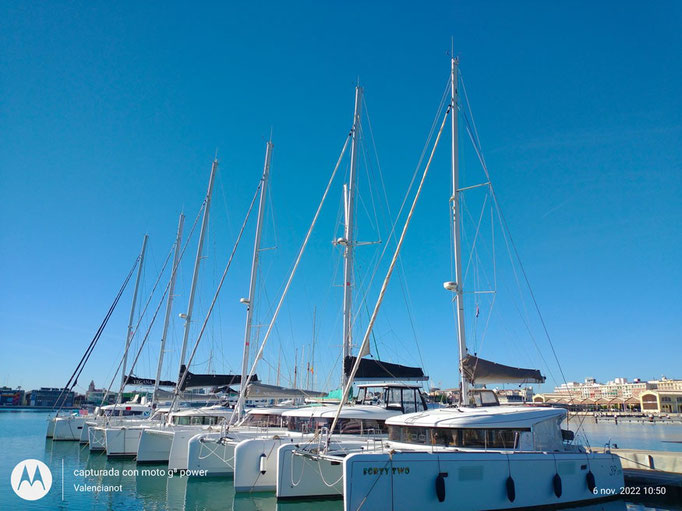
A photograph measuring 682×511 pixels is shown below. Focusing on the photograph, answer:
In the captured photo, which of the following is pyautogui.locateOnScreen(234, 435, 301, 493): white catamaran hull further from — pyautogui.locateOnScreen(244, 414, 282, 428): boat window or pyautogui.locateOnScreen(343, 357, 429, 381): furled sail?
pyautogui.locateOnScreen(244, 414, 282, 428): boat window

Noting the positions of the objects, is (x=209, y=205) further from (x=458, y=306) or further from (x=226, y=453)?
(x=458, y=306)

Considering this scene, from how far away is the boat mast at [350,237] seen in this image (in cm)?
2281

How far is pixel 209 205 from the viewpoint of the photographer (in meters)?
33.6

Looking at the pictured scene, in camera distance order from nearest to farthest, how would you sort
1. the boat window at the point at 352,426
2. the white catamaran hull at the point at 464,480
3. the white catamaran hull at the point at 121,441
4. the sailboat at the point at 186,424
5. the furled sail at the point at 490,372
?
the white catamaran hull at the point at 464,480, the furled sail at the point at 490,372, the boat window at the point at 352,426, the sailboat at the point at 186,424, the white catamaran hull at the point at 121,441

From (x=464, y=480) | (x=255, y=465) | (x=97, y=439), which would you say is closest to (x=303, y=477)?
(x=255, y=465)

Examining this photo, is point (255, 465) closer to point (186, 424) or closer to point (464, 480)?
point (464, 480)

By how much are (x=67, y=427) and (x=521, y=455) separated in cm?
3709

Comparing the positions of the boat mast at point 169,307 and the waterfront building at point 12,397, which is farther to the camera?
the waterfront building at point 12,397

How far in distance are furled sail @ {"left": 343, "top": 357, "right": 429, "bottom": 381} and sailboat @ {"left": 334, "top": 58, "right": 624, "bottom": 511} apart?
403cm

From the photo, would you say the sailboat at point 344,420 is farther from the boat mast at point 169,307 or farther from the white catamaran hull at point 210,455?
the boat mast at point 169,307

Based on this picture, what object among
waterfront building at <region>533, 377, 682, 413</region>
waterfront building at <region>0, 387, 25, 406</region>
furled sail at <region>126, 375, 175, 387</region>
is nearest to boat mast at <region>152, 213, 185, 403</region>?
furled sail at <region>126, 375, 175, 387</region>

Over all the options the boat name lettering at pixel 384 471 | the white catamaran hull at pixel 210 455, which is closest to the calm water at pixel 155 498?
the white catamaran hull at pixel 210 455

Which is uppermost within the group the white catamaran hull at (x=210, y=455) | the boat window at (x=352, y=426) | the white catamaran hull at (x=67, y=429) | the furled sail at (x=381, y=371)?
the furled sail at (x=381, y=371)

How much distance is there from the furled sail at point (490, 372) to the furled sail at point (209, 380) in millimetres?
15556
